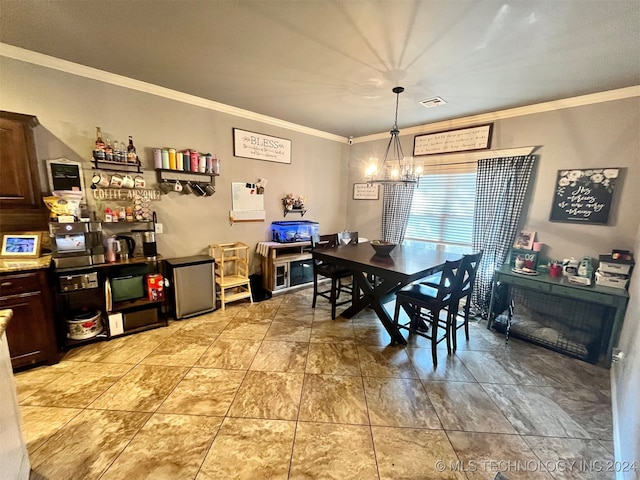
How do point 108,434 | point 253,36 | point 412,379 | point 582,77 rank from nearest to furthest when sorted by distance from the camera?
1. point 108,434
2. point 253,36
3. point 412,379
4. point 582,77

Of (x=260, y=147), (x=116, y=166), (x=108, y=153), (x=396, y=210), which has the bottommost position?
(x=396, y=210)

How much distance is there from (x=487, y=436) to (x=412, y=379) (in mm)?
602

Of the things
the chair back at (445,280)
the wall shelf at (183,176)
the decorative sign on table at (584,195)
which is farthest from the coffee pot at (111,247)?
the decorative sign on table at (584,195)

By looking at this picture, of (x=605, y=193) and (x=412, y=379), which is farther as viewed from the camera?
(x=605, y=193)

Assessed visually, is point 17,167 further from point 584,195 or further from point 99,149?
point 584,195

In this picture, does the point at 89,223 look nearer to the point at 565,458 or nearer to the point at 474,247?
the point at 565,458

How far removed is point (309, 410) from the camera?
1.83 m

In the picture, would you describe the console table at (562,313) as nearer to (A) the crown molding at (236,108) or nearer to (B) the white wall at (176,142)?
(A) the crown molding at (236,108)

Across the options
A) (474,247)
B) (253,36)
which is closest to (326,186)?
(474,247)

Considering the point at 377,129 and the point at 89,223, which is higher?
the point at 377,129

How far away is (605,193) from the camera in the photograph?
2.60 meters

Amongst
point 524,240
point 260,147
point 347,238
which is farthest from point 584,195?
point 260,147

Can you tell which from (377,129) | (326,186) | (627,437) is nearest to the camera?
(627,437)

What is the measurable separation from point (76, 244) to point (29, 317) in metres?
0.66
